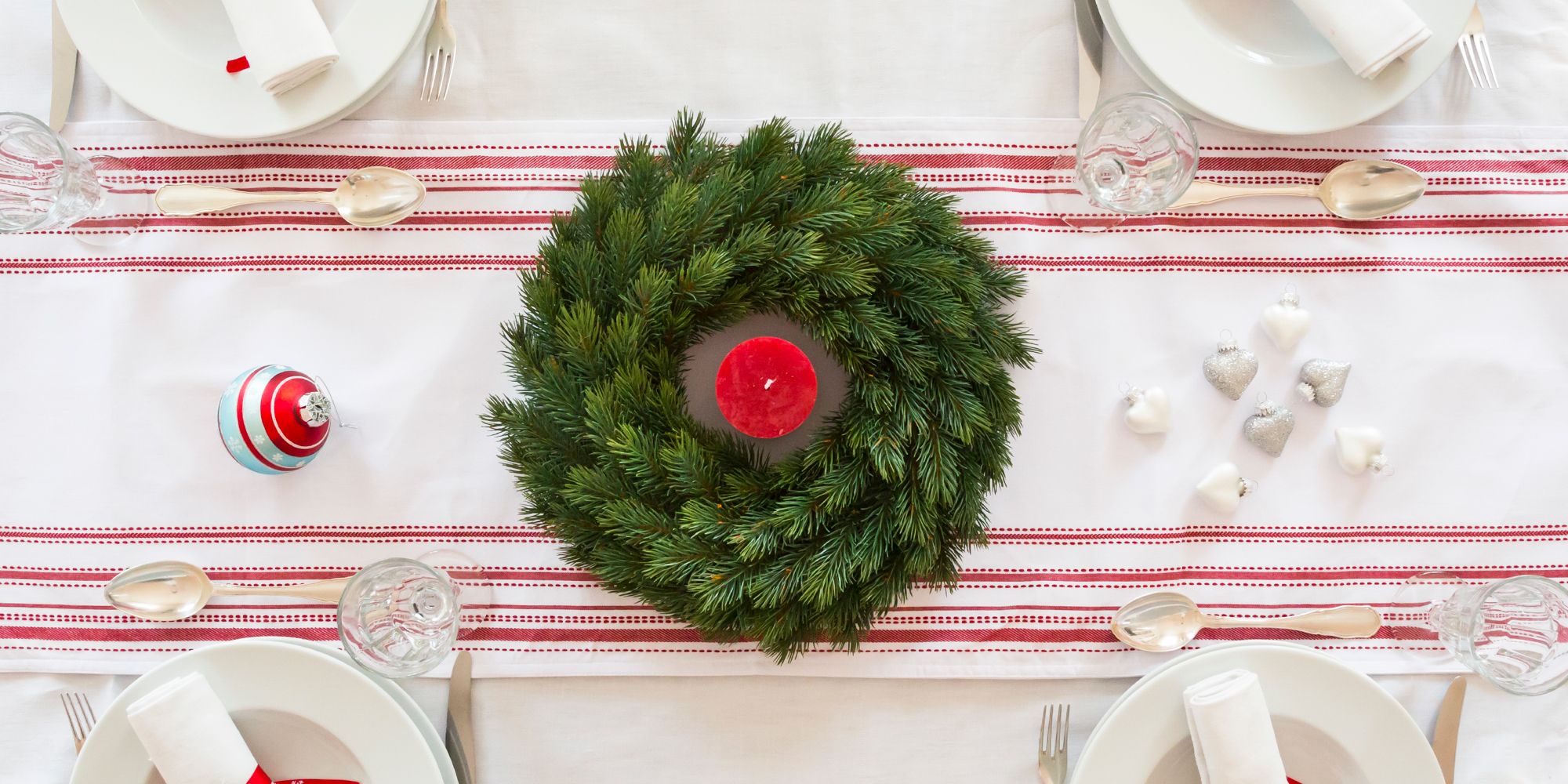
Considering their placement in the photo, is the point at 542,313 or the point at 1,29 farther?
the point at 1,29

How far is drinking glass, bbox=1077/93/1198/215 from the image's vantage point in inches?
37.8

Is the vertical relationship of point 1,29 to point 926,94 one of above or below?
above

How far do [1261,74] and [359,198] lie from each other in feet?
3.57

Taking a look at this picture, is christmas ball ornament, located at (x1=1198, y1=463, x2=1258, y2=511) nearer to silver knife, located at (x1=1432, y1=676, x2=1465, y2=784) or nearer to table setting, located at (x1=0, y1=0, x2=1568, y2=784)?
table setting, located at (x1=0, y1=0, x2=1568, y2=784)

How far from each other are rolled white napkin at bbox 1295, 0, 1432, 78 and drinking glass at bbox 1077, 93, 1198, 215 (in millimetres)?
193

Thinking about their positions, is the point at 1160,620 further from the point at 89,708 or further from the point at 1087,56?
the point at 89,708

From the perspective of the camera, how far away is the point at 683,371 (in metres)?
1.02

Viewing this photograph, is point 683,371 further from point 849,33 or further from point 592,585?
point 849,33

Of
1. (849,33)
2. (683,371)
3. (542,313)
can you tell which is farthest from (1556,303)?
(542,313)

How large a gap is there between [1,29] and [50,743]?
35.4 inches

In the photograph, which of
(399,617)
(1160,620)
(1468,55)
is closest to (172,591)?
(399,617)

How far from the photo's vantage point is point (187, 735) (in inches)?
37.6

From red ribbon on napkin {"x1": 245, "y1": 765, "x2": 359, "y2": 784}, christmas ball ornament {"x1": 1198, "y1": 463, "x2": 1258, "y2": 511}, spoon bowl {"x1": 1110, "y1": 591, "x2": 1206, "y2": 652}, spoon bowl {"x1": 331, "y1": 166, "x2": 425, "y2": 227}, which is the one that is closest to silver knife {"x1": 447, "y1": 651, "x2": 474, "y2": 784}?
red ribbon on napkin {"x1": 245, "y1": 765, "x2": 359, "y2": 784}

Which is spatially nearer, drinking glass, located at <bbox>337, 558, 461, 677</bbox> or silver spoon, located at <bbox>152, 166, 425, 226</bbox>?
drinking glass, located at <bbox>337, 558, 461, 677</bbox>
